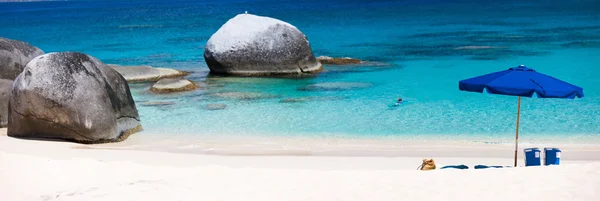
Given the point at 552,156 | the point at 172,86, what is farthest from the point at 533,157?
the point at 172,86

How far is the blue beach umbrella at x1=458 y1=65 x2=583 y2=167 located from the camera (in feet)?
27.4

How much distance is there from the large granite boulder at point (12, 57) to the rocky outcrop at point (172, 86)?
9.08 ft

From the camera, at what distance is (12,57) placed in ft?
48.1

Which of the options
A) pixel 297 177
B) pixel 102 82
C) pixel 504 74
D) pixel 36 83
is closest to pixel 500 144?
pixel 504 74

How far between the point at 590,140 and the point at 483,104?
3123mm

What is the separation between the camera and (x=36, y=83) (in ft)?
37.8

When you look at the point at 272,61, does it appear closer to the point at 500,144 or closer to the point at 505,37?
the point at 500,144

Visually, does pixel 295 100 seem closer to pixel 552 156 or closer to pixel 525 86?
pixel 552 156

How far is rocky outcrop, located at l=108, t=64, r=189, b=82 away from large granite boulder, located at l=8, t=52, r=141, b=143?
682 centimetres

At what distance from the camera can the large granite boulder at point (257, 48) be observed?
18.2m

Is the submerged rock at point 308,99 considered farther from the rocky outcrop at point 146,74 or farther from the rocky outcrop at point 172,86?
the rocky outcrop at point 146,74

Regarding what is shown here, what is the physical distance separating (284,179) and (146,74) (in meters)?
11.5

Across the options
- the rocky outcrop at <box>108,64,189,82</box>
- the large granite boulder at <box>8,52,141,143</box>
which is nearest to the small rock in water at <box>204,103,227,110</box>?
the large granite boulder at <box>8,52,141,143</box>

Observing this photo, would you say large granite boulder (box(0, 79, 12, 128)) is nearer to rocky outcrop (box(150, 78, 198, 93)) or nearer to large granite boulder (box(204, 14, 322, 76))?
rocky outcrop (box(150, 78, 198, 93))
